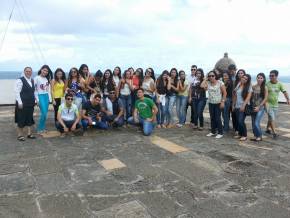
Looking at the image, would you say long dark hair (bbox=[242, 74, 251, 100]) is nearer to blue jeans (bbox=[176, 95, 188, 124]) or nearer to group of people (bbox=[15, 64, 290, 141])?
group of people (bbox=[15, 64, 290, 141])

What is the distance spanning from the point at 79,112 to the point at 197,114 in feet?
10.3

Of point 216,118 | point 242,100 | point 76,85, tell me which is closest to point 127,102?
point 76,85

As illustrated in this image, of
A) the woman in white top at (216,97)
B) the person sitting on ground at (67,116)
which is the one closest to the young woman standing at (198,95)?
the woman in white top at (216,97)

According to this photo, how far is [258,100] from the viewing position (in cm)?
722

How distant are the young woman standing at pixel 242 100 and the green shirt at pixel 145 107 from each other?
6.81 feet

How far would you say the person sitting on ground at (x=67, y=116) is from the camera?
7.31 meters

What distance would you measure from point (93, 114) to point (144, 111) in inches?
51.6

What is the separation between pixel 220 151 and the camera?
6383 millimetres

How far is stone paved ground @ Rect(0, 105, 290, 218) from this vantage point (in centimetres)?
389

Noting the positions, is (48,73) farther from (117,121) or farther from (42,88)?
(117,121)

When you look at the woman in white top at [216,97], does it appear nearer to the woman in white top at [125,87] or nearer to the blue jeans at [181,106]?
the blue jeans at [181,106]

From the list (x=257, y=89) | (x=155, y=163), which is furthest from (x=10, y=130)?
(x=257, y=89)

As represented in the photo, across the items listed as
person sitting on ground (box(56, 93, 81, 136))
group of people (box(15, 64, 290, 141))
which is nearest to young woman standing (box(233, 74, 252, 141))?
group of people (box(15, 64, 290, 141))

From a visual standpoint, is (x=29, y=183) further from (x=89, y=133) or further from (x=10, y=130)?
(x=10, y=130)
